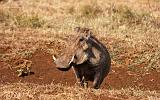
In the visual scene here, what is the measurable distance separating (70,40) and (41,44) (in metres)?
4.96

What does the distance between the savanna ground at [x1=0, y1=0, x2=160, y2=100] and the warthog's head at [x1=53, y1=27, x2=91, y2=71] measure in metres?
0.28

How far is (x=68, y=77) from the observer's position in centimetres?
1054

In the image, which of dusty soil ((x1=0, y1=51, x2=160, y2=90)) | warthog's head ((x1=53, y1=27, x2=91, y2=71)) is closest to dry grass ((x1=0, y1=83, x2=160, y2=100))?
warthog's head ((x1=53, y1=27, x2=91, y2=71))

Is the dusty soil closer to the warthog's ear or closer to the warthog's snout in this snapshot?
the warthog's ear

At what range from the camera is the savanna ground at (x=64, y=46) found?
6.58 m

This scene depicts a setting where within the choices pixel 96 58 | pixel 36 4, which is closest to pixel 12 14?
pixel 36 4

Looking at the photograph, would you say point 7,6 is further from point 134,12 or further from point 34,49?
point 34,49

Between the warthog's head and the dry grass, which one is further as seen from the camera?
the warthog's head

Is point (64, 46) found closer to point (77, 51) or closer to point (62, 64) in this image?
point (77, 51)

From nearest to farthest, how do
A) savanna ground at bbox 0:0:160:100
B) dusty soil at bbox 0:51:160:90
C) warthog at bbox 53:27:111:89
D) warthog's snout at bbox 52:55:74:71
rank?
savanna ground at bbox 0:0:160:100 → warthog's snout at bbox 52:55:74:71 → warthog at bbox 53:27:111:89 → dusty soil at bbox 0:51:160:90

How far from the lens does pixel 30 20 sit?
1470 cm

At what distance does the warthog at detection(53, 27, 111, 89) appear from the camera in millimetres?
6922

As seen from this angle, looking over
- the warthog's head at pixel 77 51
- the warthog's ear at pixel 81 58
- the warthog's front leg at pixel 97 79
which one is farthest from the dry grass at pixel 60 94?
the warthog's front leg at pixel 97 79

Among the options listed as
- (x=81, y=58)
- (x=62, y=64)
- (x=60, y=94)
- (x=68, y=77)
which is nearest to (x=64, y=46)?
(x=68, y=77)
